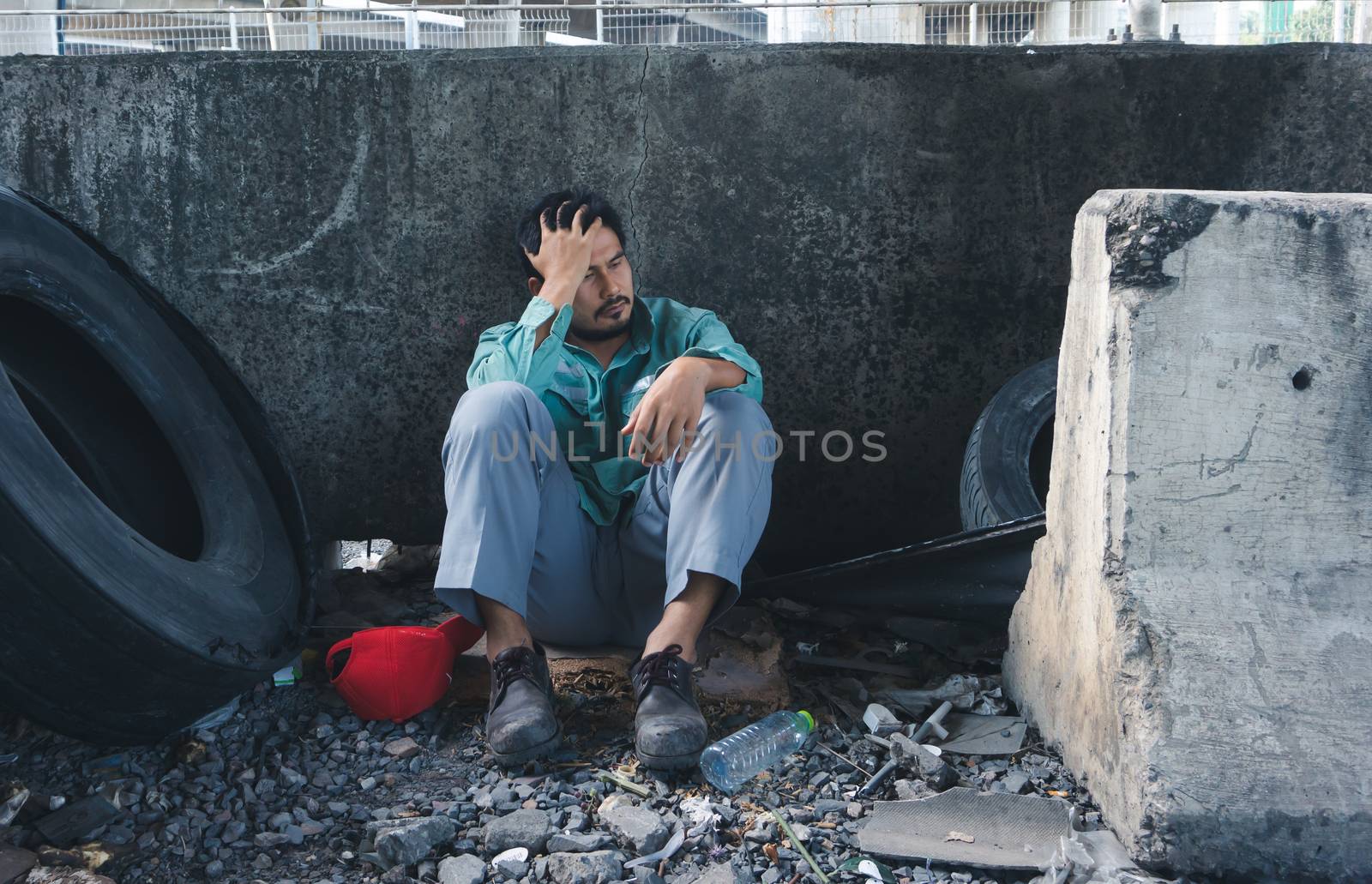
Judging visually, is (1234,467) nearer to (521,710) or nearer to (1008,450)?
(1008,450)

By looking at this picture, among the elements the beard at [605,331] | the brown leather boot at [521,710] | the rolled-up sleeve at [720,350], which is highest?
the beard at [605,331]

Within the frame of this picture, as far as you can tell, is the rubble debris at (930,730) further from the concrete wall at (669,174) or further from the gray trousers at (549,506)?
the concrete wall at (669,174)

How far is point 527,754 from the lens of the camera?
2330mm

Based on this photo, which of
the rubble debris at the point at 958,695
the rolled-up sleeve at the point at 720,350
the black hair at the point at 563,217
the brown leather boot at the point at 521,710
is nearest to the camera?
the brown leather boot at the point at 521,710

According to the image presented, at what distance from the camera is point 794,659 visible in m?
2.99

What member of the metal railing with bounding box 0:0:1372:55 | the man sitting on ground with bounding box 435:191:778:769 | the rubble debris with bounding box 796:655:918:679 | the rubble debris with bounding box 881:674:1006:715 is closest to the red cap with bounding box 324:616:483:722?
the man sitting on ground with bounding box 435:191:778:769

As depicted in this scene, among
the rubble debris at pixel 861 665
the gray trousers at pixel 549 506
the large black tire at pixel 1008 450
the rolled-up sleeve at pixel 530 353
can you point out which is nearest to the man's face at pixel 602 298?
the rolled-up sleeve at pixel 530 353

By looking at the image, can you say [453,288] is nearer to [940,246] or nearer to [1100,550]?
[940,246]

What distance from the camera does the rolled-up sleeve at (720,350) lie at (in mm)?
2715

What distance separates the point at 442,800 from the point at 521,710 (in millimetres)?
249

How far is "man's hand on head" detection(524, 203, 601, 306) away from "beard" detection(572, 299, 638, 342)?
134 mm

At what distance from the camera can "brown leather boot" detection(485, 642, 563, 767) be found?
232cm

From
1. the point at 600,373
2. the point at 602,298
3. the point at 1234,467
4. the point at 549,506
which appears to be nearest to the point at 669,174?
the point at 602,298

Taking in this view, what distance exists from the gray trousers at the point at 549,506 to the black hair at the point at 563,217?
646 mm
